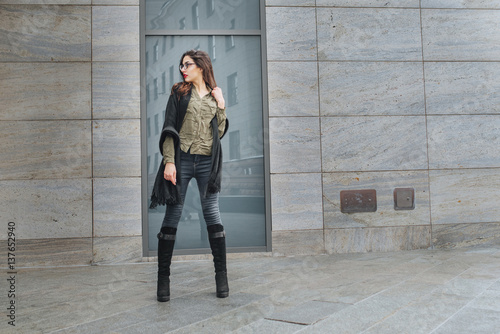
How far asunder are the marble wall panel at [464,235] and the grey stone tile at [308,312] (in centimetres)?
370

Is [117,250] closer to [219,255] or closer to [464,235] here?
[219,255]

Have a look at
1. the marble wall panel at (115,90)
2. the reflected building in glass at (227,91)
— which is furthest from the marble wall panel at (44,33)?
the reflected building in glass at (227,91)

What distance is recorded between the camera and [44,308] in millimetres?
4027

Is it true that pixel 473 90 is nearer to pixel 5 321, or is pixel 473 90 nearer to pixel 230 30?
pixel 230 30

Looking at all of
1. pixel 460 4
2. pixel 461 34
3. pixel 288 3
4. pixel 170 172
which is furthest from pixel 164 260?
pixel 460 4

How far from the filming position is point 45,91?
653 cm

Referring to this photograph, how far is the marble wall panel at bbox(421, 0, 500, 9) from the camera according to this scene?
7.20 m

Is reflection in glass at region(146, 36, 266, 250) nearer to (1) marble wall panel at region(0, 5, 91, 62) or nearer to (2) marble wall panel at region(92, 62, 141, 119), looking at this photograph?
(2) marble wall panel at region(92, 62, 141, 119)

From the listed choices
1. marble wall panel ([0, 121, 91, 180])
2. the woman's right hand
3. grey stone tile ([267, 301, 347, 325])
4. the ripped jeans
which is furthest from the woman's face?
→ marble wall panel ([0, 121, 91, 180])

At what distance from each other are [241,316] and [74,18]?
4.89 metres

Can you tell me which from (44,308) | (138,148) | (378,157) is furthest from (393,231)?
(44,308)

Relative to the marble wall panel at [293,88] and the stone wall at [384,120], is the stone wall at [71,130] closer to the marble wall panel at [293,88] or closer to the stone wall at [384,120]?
the marble wall panel at [293,88]

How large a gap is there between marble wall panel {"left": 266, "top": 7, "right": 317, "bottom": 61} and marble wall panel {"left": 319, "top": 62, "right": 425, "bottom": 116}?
353 millimetres

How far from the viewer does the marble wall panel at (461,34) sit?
7.18 metres
